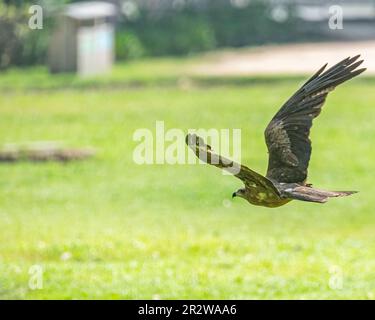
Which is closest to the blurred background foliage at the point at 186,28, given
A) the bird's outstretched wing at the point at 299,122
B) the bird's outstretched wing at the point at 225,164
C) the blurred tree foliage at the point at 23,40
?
the blurred tree foliage at the point at 23,40

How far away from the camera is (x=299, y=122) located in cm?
625

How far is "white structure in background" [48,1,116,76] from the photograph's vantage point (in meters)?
27.2

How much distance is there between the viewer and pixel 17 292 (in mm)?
10578

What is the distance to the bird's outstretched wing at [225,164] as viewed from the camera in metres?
5.25

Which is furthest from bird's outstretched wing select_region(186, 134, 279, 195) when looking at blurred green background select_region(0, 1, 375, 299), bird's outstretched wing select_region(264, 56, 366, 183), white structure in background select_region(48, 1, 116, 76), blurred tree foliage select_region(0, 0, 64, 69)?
white structure in background select_region(48, 1, 116, 76)

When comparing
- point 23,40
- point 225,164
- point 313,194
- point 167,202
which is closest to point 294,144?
point 313,194

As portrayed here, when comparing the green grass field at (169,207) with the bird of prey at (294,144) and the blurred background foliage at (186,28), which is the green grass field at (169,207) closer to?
the blurred background foliage at (186,28)

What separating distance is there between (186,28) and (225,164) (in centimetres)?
2741

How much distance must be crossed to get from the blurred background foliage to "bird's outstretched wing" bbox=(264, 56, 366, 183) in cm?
2214

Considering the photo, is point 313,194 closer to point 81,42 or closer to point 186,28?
point 81,42

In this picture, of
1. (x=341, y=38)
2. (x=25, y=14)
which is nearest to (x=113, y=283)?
(x=25, y=14)

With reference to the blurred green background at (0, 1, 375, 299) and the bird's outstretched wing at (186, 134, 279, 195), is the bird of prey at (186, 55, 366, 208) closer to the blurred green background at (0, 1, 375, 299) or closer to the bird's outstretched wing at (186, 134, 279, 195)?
the bird's outstretched wing at (186, 134, 279, 195)
